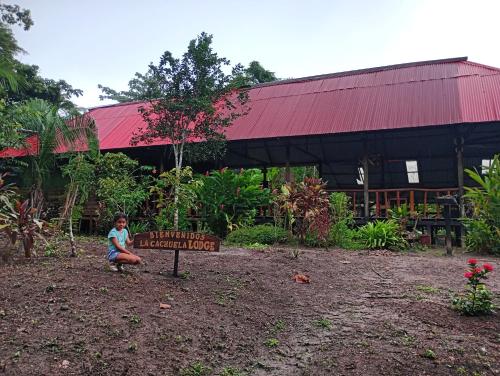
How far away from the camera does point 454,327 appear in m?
3.92

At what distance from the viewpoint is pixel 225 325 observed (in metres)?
3.95

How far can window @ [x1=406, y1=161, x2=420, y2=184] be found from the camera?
52.4ft

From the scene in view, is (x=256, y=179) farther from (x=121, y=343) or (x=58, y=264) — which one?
(x=121, y=343)

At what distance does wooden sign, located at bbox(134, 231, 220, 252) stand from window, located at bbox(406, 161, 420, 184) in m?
13.0

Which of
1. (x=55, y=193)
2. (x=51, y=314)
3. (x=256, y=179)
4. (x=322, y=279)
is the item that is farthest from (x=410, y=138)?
(x=51, y=314)

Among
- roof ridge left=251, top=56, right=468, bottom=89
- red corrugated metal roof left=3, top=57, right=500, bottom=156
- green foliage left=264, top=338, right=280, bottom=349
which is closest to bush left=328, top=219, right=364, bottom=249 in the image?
red corrugated metal roof left=3, top=57, right=500, bottom=156

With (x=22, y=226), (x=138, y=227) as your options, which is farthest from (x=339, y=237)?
(x=22, y=226)

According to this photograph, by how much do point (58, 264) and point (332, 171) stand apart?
46.7 ft

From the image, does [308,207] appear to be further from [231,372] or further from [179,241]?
[231,372]

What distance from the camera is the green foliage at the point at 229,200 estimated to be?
10852mm

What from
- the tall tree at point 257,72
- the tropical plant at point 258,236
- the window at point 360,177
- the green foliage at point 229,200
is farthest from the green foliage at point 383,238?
the tall tree at point 257,72

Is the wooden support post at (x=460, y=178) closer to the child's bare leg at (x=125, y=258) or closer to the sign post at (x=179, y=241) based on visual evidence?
the sign post at (x=179, y=241)

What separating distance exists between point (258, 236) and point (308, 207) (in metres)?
1.41

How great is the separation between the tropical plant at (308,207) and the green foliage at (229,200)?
1.24 meters
